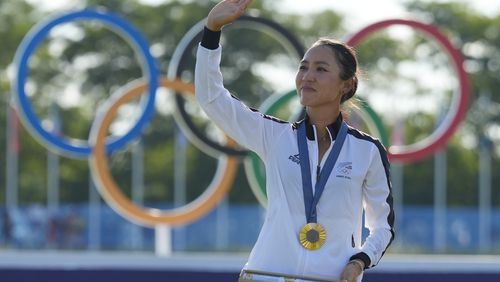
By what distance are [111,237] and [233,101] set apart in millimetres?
34899

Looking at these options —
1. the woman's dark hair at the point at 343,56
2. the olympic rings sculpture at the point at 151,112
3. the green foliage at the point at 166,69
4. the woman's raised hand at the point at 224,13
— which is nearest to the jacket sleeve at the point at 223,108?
the woman's raised hand at the point at 224,13

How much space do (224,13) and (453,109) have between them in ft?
35.4

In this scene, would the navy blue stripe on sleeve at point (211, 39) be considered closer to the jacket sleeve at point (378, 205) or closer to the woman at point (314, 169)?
the woman at point (314, 169)

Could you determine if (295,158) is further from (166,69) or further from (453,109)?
(166,69)

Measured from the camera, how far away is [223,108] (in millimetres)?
5750

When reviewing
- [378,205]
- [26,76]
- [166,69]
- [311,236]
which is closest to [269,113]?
[26,76]

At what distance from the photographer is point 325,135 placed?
5805mm

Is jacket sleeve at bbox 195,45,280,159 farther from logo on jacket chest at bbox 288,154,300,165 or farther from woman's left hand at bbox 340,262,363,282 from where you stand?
woman's left hand at bbox 340,262,363,282

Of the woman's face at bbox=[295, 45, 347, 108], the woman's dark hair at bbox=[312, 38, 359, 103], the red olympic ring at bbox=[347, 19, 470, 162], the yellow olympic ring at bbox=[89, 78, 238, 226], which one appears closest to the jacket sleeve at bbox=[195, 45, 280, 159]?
the woman's face at bbox=[295, 45, 347, 108]

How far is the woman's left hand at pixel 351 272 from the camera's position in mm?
5617

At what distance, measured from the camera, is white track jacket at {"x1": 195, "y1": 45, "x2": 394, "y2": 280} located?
5.64 metres

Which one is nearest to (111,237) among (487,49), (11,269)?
(487,49)

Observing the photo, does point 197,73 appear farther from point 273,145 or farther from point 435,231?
point 435,231

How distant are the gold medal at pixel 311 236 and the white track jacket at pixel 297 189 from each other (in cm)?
3
